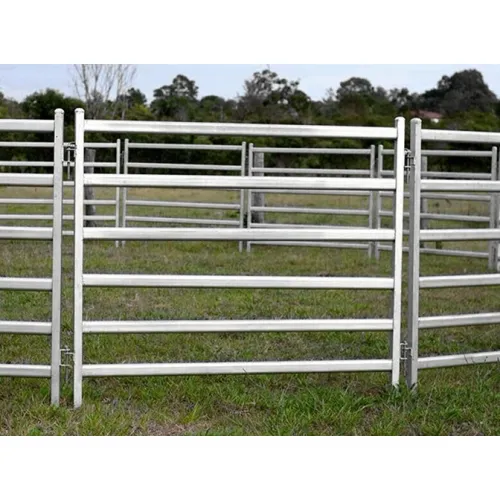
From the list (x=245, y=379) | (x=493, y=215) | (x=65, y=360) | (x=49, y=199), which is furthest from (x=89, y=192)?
(x=65, y=360)

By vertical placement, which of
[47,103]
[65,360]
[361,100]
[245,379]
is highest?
[361,100]

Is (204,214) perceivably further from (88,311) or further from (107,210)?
(88,311)

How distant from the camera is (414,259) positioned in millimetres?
4703

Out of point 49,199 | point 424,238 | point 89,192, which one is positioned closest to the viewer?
point 424,238

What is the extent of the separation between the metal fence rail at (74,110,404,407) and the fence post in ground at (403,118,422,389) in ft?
0.41

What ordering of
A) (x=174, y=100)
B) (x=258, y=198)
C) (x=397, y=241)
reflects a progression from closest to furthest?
(x=397, y=241)
(x=258, y=198)
(x=174, y=100)

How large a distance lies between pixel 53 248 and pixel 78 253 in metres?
0.13

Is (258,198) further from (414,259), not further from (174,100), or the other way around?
(174,100)

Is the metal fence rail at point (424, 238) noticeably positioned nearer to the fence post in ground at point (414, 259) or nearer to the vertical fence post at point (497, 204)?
the fence post in ground at point (414, 259)

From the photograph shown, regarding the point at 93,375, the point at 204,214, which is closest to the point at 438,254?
the point at 204,214

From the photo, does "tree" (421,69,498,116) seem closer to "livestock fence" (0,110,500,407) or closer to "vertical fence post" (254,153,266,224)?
"vertical fence post" (254,153,266,224)

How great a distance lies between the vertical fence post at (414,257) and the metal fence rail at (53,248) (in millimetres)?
1982

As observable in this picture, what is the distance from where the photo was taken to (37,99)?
25.2 meters
